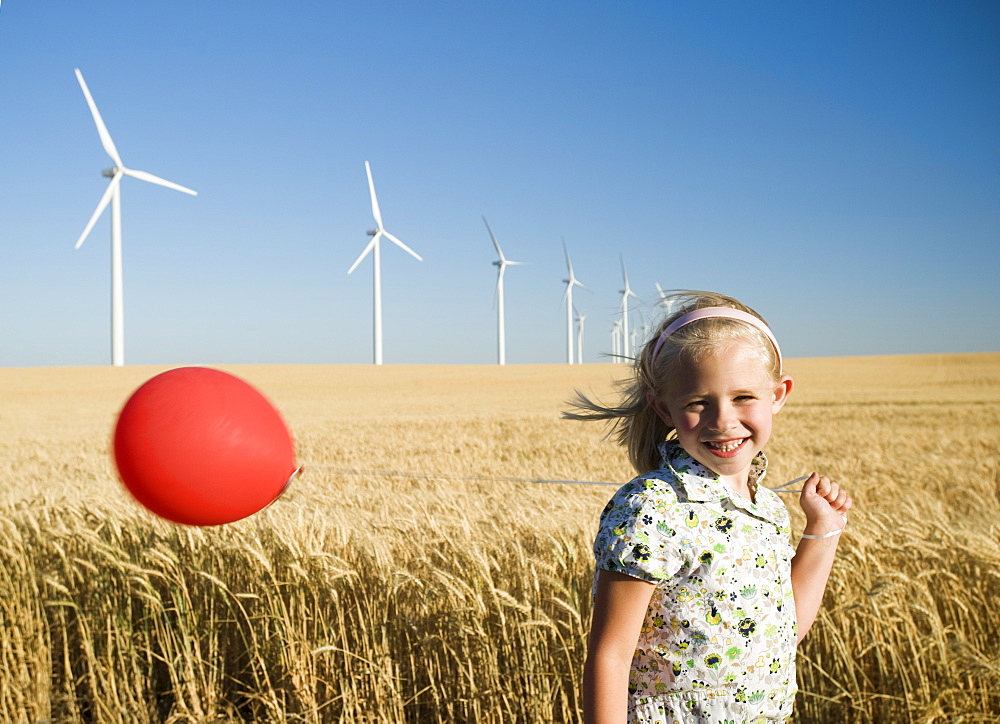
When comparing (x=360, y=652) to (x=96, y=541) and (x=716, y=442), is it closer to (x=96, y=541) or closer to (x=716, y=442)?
(x=96, y=541)

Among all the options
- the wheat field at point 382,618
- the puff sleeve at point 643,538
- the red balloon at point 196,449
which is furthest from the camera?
the wheat field at point 382,618

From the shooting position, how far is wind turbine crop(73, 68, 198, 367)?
30.1 meters

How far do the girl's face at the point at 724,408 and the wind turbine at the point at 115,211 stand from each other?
1290 inches

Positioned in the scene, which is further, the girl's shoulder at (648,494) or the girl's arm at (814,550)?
the girl's arm at (814,550)

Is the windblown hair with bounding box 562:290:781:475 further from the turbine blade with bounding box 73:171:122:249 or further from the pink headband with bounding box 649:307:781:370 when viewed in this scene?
the turbine blade with bounding box 73:171:122:249

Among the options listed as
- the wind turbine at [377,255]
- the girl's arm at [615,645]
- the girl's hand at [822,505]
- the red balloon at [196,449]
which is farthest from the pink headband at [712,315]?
the wind turbine at [377,255]

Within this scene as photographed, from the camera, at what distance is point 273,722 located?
11.8ft

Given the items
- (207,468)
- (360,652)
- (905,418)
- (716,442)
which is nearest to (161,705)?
(360,652)

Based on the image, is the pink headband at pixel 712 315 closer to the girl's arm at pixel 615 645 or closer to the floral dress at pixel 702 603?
the floral dress at pixel 702 603

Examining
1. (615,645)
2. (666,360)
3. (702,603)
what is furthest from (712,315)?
(615,645)

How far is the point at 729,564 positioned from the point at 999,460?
12.8 metres

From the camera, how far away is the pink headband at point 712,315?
1961 mm

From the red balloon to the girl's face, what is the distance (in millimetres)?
1155

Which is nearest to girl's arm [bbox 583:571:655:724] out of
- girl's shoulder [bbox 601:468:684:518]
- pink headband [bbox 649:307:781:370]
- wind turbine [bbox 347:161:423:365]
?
girl's shoulder [bbox 601:468:684:518]
